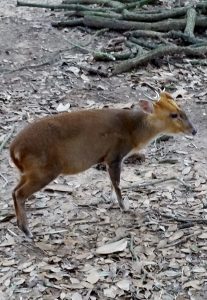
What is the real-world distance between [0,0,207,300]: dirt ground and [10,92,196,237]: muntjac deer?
0.26 m

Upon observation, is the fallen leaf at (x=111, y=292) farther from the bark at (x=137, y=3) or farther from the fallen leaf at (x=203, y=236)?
the bark at (x=137, y=3)

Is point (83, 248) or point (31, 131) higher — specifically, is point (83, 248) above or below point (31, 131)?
below

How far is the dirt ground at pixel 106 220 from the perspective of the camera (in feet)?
15.7

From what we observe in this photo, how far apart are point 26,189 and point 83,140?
1.99ft

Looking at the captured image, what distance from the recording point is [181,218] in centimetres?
555

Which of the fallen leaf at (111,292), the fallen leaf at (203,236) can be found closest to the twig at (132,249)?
the fallen leaf at (111,292)

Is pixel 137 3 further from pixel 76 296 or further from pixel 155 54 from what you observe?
pixel 76 296

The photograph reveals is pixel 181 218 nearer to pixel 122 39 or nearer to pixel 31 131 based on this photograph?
pixel 31 131

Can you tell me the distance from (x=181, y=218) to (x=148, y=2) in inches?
243

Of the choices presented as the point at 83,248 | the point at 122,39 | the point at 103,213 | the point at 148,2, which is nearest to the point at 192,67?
the point at 122,39

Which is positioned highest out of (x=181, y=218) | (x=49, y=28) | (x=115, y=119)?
(x=115, y=119)

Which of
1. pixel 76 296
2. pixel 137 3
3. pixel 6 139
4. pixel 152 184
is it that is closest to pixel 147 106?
pixel 152 184

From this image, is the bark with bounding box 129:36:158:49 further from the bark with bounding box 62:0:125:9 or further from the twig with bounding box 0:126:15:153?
the twig with bounding box 0:126:15:153

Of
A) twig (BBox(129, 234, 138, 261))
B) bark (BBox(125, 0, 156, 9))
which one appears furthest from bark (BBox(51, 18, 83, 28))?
twig (BBox(129, 234, 138, 261))
